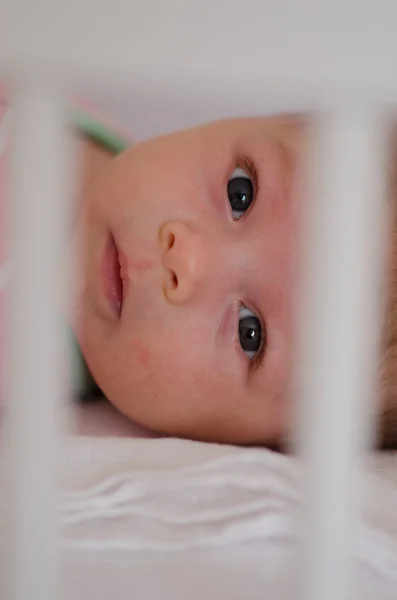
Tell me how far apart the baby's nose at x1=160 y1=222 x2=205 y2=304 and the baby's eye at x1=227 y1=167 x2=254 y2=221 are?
0.06 meters

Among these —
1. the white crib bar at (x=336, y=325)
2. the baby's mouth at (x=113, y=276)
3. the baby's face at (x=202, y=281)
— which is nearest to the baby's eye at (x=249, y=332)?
the baby's face at (x=202, y=281)

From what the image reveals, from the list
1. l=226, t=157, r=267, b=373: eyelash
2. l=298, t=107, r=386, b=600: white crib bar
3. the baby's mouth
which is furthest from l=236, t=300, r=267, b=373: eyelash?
l=298, t=107, r=386, b=600: white crib bar

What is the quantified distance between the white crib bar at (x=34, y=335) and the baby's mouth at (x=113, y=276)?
1.22ft

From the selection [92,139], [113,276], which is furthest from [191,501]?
[92,139]

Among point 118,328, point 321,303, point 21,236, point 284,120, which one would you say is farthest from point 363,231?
point 118,328

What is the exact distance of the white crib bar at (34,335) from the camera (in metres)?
0.28

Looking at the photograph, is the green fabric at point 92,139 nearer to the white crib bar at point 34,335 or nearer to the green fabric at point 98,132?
the green fabric at point 98,132

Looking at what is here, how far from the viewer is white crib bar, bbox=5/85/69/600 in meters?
0.28

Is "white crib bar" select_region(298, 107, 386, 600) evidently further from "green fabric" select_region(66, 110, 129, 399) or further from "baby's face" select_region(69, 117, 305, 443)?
"green fabric" select_region(66, 110, 129, 399)

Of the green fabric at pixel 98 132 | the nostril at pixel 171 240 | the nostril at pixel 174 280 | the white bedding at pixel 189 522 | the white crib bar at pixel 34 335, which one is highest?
the green fabric at pixel 98 132

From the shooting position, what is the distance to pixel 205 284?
1.91ft

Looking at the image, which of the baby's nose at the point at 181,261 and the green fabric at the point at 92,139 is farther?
the green fabric at the point at 92,139

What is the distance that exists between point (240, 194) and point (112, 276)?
0.51 feet

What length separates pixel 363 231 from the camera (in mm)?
→ 307
